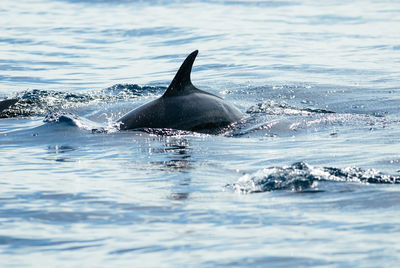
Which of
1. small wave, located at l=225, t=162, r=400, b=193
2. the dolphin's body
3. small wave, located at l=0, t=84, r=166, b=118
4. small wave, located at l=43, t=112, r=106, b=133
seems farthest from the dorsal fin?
small wave, located at l=225, t=162, r=400, b=193

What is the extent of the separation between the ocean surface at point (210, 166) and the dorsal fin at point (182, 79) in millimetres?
736

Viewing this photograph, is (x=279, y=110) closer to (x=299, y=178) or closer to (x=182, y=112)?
(x=182, y=112)

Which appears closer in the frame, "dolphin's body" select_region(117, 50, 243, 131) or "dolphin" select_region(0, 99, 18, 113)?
"dolphin's body" select_region(117, 50, 243, 131)

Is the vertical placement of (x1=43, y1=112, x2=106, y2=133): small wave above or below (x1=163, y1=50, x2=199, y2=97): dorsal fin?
below

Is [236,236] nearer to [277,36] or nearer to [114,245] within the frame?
[114,245]

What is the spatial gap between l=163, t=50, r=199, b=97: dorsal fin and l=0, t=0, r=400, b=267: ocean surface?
2.42ft

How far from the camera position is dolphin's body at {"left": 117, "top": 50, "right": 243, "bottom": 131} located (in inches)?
432

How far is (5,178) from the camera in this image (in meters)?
8.27

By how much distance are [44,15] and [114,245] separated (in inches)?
1090

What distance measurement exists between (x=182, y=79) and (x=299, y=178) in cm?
391

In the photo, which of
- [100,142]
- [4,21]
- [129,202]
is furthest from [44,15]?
[129,202]

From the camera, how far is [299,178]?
753 cm

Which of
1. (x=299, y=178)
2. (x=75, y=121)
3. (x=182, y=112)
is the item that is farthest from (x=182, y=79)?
(x=299, y=178)

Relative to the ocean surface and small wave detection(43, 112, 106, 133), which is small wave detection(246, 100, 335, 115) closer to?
the ocean surface
